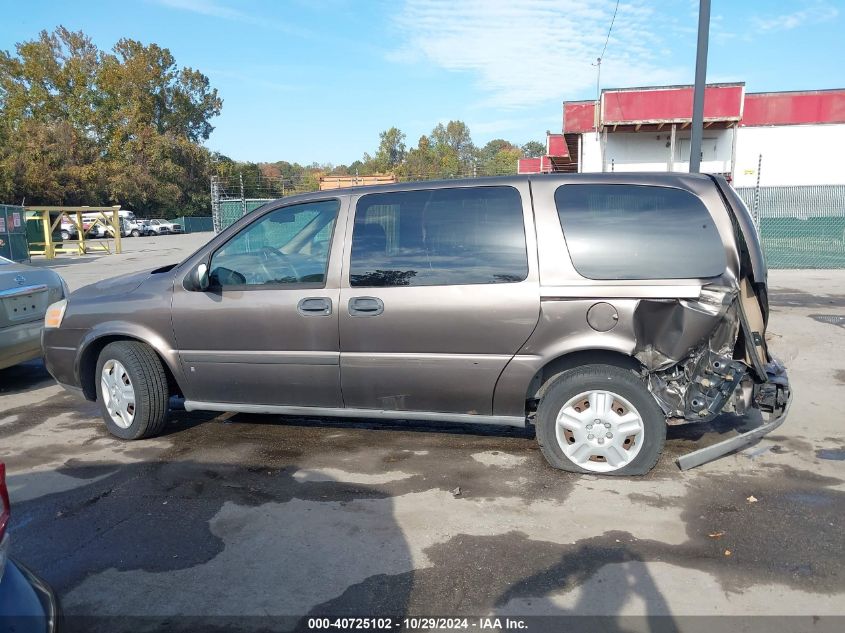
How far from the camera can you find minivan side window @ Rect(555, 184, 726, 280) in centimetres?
395

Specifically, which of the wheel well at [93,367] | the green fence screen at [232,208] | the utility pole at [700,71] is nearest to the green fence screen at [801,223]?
the green fence screen at [232,208]

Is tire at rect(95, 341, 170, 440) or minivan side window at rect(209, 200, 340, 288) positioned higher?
minivan side window at rect(209, 200, 340, 288)

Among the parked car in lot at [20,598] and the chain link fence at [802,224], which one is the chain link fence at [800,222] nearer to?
the chain link fence at [802,224]

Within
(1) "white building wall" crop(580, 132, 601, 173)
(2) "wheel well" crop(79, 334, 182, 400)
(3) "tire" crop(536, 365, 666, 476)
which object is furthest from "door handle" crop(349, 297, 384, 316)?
(1) "white building wall" crop(580, 132, 601, 173)

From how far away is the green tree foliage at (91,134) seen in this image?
4800 centimetres

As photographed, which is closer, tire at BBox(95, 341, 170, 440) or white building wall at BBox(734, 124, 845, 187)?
tire at BBox(95, 341, 170, 440)

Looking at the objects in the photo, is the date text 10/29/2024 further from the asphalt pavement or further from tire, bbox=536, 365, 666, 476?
tire, bbox=536, 365, 666, 476

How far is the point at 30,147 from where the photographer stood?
154 feet

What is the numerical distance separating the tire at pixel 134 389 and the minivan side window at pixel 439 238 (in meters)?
1.76

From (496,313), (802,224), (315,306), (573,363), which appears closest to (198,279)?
(315,306)

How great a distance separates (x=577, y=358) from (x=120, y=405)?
11.3 feet

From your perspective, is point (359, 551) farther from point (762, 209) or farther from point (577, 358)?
point (762, 209)

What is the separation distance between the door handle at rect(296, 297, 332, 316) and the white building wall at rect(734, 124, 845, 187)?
27.8m

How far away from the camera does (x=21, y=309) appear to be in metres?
6.48
